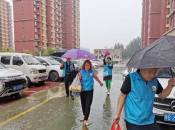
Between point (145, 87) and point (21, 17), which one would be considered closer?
point (145, 87)

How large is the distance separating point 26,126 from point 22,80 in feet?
8.32

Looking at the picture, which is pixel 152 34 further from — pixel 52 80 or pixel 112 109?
pixel 112 109

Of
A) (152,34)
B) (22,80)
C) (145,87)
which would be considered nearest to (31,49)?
(152,34)

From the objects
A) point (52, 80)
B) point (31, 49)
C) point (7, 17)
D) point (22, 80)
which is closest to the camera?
point (22, 80)

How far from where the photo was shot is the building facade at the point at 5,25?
8481 cm

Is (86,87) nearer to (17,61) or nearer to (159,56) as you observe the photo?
(159,56)

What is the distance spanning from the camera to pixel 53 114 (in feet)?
13.3

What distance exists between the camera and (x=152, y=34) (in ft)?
133

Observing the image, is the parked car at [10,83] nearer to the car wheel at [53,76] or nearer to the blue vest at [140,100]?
the car wheel at [53,76]

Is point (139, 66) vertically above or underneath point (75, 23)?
underneath

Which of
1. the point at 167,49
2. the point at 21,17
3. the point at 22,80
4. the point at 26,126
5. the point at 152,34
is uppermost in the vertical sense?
the point at 21,17

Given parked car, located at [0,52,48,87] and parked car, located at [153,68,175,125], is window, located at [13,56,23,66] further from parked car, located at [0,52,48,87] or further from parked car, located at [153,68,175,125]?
parked car, located at [153,68,175,125]

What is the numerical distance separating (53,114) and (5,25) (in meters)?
101

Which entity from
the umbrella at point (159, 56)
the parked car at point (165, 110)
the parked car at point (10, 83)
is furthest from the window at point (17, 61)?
the umbrella at point (159, 56)
